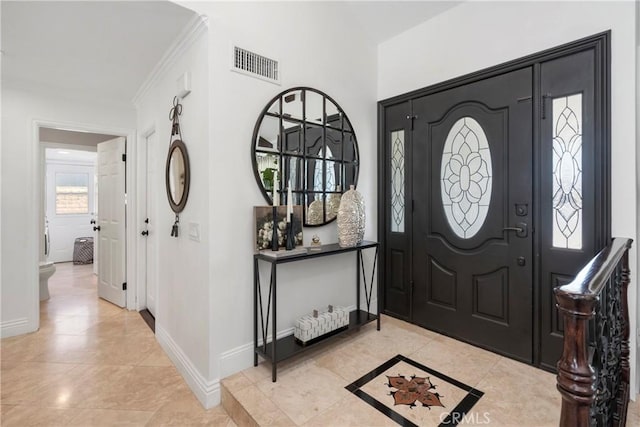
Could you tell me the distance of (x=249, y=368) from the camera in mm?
2074

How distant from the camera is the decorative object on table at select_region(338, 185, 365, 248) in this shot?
2422 millimetres

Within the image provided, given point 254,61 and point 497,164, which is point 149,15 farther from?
point 497,164

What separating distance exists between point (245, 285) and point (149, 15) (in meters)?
1.85

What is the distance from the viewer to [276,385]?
189 centimetres

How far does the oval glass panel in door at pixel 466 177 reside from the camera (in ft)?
7.84

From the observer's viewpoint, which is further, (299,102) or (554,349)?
(299,102)

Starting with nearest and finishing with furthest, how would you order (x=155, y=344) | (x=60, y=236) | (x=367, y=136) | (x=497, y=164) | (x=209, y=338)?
(x=209, y=338) → (x=497, y=164) → (x=155, y=344) → (x=367, y=136) → (x=60, y=236)

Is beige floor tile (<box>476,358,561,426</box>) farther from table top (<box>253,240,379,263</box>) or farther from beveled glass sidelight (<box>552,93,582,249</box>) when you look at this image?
table top (<box>253,240,379,263</box>)

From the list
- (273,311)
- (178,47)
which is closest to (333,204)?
(273,311)

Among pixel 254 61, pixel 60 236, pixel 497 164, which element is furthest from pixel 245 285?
pixel 60 236

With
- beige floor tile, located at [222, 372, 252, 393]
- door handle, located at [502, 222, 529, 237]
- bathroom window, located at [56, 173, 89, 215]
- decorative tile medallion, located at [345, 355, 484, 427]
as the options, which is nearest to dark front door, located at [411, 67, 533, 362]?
door handle, located at [502, 222, 529, 237]

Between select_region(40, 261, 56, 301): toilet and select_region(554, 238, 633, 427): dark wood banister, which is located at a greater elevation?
select_region(554, 238, 633, 427): dark wood banister

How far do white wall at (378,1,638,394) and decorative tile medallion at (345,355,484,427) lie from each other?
3.57ft

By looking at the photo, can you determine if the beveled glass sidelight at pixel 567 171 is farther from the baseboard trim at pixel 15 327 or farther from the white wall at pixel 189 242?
the baseboard trim at pixel 15 327
